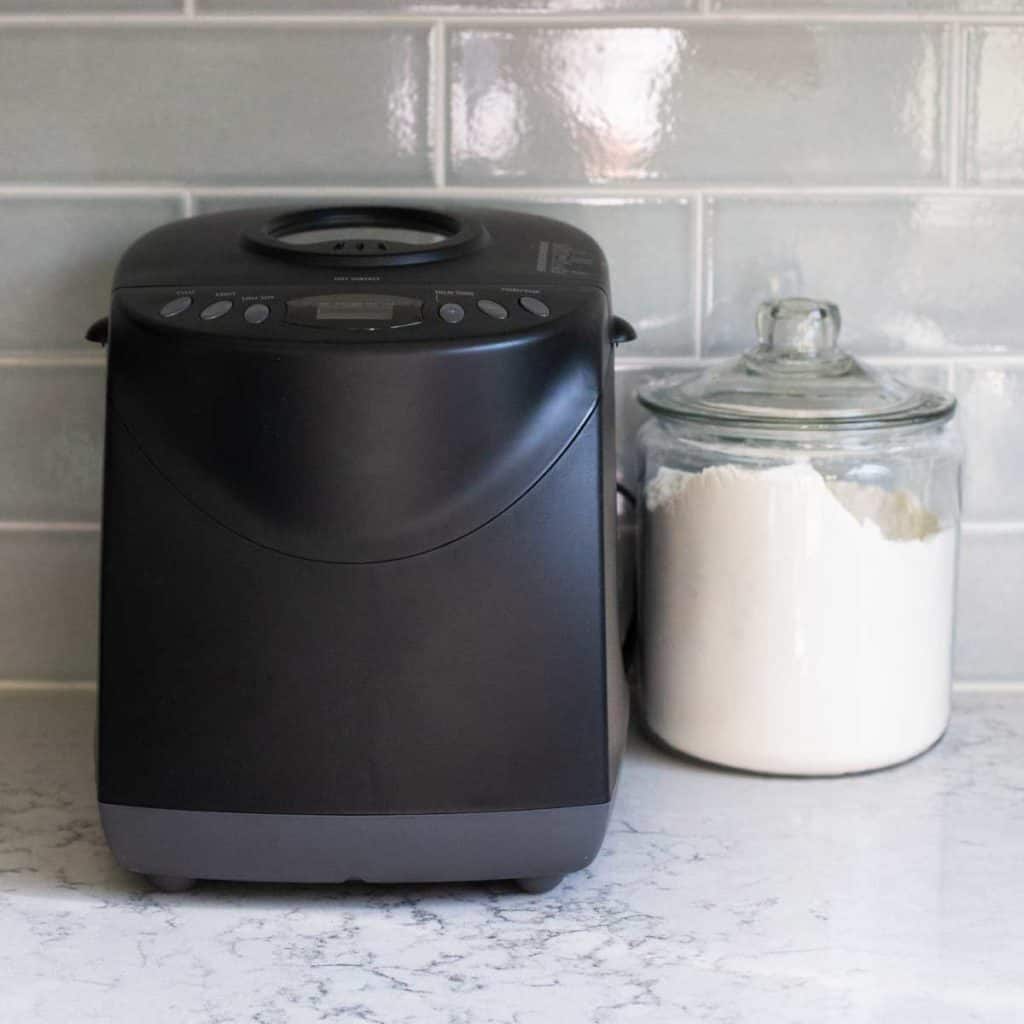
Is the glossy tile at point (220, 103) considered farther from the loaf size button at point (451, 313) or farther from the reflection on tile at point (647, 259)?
the loaf size button at point (451, 313)

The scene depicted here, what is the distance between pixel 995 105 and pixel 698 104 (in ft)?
0.61

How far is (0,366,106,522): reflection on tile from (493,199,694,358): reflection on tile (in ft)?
1.02

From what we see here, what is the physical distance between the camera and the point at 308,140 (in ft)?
3.16

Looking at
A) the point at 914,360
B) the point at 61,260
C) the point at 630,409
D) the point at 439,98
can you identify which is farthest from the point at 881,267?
the point at 61,260

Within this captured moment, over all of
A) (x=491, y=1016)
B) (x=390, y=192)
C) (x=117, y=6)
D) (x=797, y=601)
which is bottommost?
(x=491, y=1016)

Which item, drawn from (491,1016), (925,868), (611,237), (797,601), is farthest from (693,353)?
(491,1016)

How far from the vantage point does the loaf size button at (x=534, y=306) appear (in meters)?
0.71

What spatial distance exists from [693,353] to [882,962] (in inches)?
17.1

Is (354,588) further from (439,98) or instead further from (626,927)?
(439,98)

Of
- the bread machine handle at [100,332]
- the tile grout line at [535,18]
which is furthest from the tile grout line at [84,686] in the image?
the tile grout line at [535,18]

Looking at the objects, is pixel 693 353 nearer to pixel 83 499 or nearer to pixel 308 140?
pixel 308 140

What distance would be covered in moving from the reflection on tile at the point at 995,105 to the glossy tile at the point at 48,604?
62 centimetres

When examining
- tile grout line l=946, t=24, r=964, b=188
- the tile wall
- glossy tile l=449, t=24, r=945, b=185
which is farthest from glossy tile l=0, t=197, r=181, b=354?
tile grout line l=946, t=24, r=964, b=188

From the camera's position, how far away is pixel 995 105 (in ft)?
3.14
